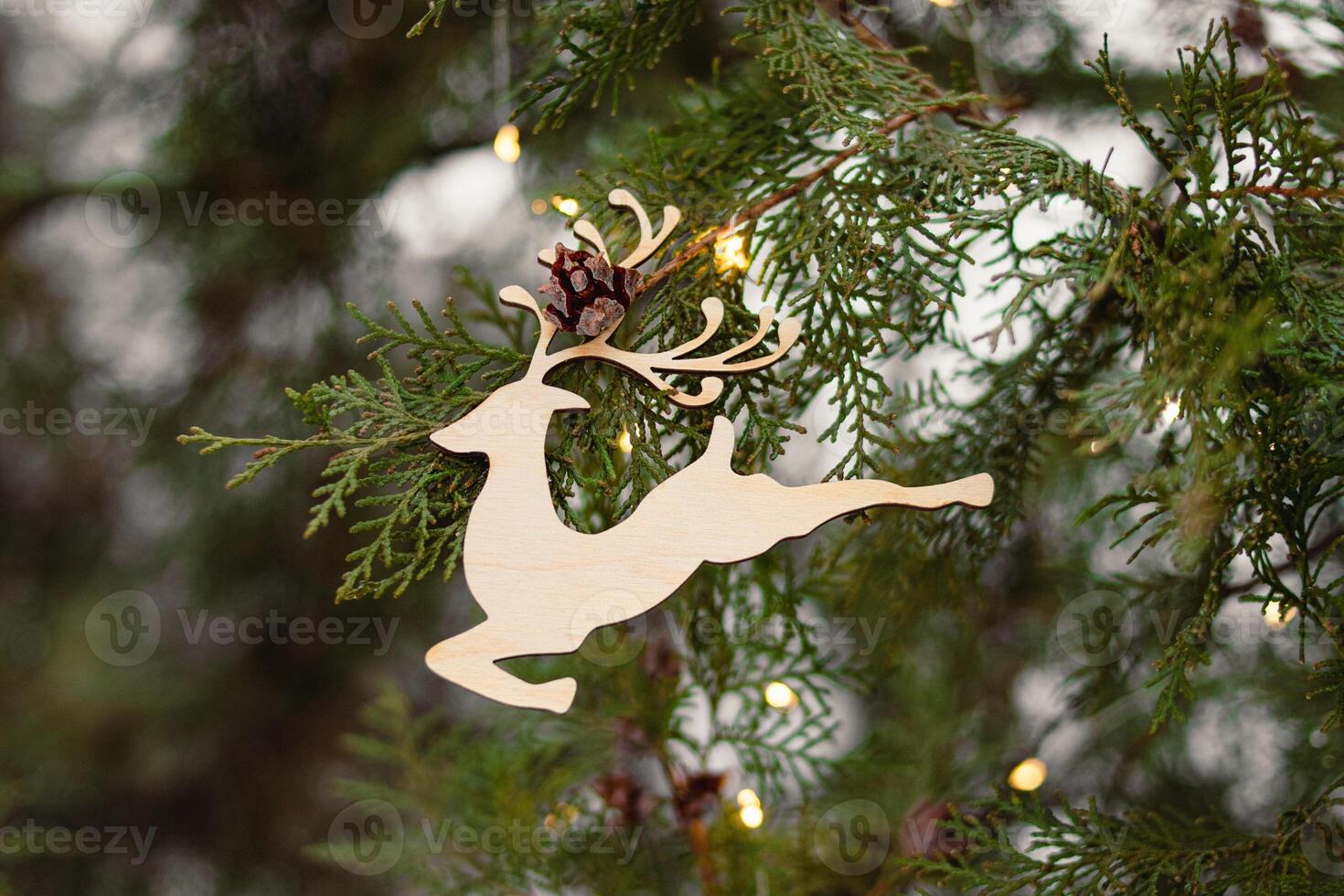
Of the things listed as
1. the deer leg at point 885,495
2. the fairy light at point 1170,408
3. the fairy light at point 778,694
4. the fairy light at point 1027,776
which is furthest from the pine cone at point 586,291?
the fairy light at point 1027,776

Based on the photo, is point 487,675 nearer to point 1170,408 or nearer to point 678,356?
point 678,356

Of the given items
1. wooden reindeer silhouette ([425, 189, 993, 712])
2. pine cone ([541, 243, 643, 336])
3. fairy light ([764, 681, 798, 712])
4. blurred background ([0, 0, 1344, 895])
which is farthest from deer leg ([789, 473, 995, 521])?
blurred background ([0, 0, 1344, 895])

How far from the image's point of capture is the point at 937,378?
3.01ft

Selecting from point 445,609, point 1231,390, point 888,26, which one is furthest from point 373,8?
point 1231,390

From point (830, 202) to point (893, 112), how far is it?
7 cm

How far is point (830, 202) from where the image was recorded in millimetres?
636

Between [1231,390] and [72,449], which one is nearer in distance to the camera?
[1231,390]

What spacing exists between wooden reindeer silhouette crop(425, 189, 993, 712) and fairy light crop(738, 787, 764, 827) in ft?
1.41

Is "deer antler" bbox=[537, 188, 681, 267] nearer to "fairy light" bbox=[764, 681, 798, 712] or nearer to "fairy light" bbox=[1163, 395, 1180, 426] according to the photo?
"fairy light" bbox=[1163, 395, 1180, 426]

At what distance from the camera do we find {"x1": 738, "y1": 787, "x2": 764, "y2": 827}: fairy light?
878 mm

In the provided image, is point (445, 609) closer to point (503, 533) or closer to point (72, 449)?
point (72, 449)

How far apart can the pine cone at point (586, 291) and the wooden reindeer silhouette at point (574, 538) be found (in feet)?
0.25

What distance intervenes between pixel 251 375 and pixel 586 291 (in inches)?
39.3

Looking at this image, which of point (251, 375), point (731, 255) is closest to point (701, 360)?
point (731, 255)
